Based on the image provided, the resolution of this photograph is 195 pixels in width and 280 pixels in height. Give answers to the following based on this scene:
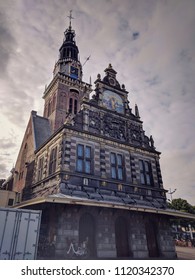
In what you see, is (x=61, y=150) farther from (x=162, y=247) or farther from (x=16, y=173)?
(x=16, y=173)

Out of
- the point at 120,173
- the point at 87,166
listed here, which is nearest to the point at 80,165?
the point at 87,166

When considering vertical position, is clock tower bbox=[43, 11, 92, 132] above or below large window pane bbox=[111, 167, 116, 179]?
above

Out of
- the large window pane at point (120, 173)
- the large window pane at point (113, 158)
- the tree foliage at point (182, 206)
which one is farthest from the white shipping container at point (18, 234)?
the tree foliage at point (182, 206)

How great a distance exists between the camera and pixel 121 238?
1664cm

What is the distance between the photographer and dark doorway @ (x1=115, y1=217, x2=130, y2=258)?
16.2 metres

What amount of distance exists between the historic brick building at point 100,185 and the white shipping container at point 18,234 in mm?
2439

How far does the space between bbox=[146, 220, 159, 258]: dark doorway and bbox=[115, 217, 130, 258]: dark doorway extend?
7.92ft

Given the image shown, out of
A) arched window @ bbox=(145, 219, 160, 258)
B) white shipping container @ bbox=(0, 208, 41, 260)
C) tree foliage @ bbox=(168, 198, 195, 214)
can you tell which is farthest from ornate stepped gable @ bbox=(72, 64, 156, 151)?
tree foliage @ bbox=(168, 198, 195, 214)

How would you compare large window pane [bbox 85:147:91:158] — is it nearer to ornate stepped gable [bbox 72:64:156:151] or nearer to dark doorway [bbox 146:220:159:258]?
ornate stepped gable [bbox 72:64:156:151]

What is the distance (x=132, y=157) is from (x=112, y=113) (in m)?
4.90

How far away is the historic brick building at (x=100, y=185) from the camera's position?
14414 millimetres

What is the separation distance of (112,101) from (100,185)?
372 inches

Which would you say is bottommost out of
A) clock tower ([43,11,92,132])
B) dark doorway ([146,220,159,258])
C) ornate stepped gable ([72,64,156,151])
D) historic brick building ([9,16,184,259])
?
dark doorway ([146,220,159,258])

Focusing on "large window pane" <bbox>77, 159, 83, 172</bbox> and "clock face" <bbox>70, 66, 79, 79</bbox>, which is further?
"clock face" <bbox>70, 66, 79, 79</bbox>
